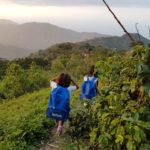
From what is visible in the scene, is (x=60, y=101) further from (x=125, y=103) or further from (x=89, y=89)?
(x=125, y=103)

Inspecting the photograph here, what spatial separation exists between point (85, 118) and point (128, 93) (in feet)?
10.3

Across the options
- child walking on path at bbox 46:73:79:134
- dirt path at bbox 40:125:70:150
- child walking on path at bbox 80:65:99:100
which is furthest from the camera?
child walking on path at bbox 80:65:99:100

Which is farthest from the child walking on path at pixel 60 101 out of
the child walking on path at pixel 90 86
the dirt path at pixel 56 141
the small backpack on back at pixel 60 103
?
the child walking on path at pixel 90 86

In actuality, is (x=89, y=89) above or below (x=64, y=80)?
below

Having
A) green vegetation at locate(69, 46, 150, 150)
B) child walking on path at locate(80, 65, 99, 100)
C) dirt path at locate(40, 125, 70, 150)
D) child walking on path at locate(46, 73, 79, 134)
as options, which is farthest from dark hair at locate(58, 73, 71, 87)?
green vegetation at locate(69, 46, 150, 150)

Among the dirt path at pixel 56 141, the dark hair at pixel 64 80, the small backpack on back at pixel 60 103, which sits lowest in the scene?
the dirt path at pixel 56 141

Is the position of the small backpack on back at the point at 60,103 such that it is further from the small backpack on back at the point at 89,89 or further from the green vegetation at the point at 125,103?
the green vegetation at the point at 125,103

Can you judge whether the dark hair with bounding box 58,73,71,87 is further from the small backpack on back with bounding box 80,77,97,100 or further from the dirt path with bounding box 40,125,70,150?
the small backpack on back with bounding box 80,77,97,100

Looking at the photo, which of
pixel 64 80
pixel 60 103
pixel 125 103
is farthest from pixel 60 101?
pixel 125 103

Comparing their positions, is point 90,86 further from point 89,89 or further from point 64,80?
point 64,80

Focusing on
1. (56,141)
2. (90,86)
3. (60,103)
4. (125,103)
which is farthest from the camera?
(90,86)

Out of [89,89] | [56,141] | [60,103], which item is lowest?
[56,141]

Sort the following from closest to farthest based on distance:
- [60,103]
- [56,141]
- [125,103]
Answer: [125,103], [56,141], [60,103]

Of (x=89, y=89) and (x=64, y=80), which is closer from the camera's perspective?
(x=64, y=80)
